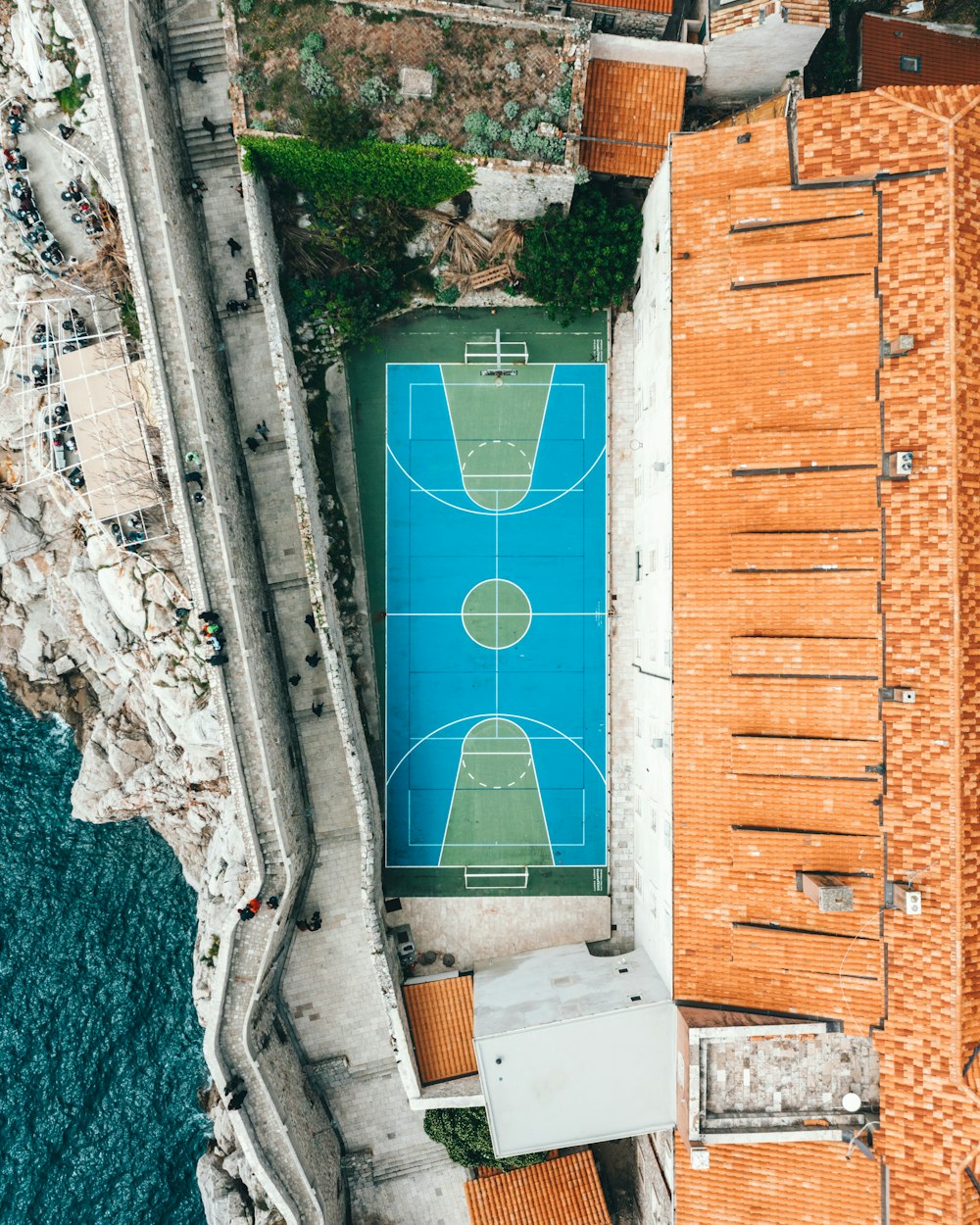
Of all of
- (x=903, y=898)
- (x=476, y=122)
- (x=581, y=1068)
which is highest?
(x=476, y=122)

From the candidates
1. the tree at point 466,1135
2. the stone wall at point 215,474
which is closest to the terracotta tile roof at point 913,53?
the stone wall at point 215,474

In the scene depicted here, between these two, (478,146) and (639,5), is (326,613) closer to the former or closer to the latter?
(478,146)

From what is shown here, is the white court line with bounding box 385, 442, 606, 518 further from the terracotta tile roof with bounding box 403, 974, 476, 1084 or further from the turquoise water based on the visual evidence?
the turquoise water

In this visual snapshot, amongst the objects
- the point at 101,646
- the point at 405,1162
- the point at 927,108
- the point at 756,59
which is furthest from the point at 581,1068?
the point at 756,59

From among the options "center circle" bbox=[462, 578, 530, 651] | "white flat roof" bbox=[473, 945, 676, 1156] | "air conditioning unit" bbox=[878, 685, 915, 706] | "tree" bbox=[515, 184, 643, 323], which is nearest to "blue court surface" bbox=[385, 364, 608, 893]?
"center circle" bbox=[462, 578, 530, 651]

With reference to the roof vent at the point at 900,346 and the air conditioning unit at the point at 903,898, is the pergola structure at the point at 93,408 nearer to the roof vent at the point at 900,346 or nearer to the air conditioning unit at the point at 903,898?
the roof vent at the point at 900,346

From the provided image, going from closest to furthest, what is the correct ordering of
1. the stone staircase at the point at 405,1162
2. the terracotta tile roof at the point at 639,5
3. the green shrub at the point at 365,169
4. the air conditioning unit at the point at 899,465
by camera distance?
the air conditioning unit at the point at 899,465 → the green shrub at the point at 365,169 → the terracotta tile roof at the point at 639,5 → the stone staircase at the point at 405,1162
